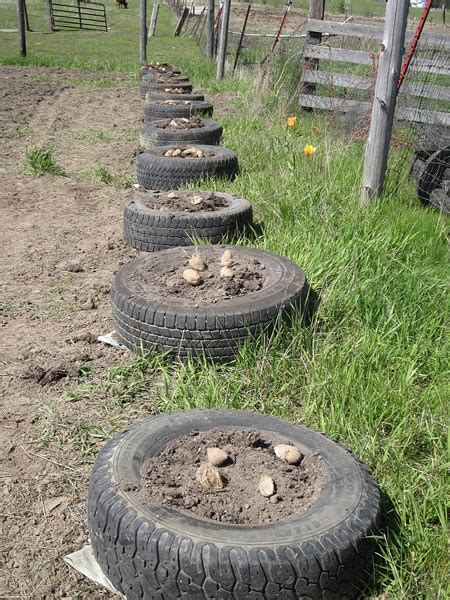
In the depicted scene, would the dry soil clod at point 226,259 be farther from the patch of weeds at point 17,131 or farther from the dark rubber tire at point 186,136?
the patch of weeds at point 17,131

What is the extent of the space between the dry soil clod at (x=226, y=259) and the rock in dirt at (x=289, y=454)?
5.73 feet

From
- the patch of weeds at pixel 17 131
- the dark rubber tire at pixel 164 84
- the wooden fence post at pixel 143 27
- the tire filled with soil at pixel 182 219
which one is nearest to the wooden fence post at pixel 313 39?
the dark rubber tire at pixel 164 84

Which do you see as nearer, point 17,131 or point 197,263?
point 197,263

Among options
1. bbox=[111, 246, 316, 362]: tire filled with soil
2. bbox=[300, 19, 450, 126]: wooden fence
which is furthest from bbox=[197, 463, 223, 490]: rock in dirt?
bbox=[300, 19, 450, 126]: wooden fence

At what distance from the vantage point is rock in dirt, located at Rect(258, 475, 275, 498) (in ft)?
7.72

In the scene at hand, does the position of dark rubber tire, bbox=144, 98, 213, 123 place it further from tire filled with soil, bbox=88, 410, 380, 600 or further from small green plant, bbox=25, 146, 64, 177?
tire filled with soil, bbox=88, 410, 380, 600

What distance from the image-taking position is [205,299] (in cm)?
380

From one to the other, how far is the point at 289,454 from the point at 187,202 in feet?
10.5

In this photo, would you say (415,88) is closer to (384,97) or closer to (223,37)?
(384,97)

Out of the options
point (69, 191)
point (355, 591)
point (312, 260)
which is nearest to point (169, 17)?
point (69, 191)

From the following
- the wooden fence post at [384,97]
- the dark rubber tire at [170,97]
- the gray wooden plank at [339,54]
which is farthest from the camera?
the gray wooden plank at [339,54]

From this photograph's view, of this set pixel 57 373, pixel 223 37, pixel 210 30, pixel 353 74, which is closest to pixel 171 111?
pixel 353 74

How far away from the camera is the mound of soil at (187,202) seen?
208 inches

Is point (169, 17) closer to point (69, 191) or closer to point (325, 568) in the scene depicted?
point (69, 191)
